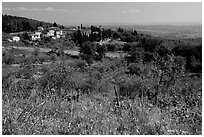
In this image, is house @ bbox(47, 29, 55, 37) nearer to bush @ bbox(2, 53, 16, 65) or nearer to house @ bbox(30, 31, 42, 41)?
house @ bbox(30, 31, 42, 41)

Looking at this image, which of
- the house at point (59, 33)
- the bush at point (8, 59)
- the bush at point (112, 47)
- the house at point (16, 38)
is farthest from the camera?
the house at point (59, 33)

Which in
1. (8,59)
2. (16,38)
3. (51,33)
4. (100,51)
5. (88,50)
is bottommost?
(8,59)

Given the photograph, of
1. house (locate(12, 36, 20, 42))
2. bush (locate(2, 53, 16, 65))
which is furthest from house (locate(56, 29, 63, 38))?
bush (locate(2, 53, 16, 65))

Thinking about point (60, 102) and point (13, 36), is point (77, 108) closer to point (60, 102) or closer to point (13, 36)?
point (60, 102)

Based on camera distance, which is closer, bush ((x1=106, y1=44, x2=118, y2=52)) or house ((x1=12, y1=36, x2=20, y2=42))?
bush ((x1=106, y1=44, x2=118, y2=52))

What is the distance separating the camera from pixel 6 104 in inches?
90.4

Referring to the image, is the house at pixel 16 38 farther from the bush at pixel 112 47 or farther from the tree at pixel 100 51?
the bush at pixel 112 47

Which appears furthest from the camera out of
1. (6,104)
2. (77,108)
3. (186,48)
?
(186,48)

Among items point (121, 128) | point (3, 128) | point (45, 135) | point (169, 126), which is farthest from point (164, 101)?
point (3, 128)

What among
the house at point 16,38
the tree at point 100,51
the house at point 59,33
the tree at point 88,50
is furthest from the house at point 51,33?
the tree at point 88,50

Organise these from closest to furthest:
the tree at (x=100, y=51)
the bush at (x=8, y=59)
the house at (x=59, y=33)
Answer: the bush at (x=8, y=59) < the tree at (x=100, y=51) < the house at (x=59, y=33)

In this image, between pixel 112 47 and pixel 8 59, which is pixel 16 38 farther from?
pixel 112 47

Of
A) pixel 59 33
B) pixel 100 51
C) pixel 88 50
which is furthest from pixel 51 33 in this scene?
pixel 88 50

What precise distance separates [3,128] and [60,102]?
80 cm
